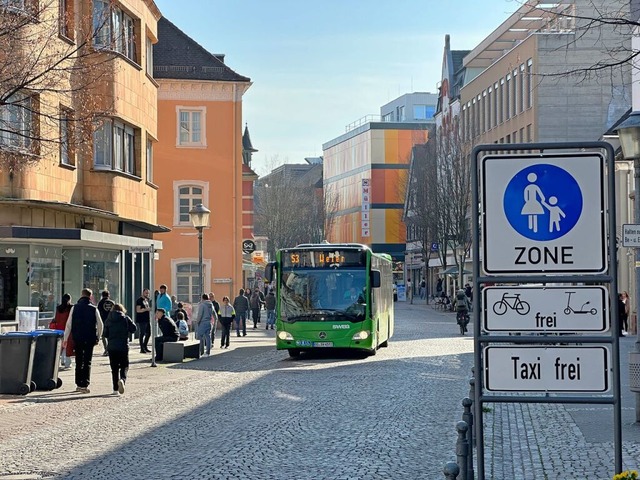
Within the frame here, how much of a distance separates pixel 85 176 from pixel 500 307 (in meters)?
27.9

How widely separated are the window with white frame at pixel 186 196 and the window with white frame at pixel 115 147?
17513 millimetres

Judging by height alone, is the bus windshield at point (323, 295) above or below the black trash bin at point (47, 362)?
above

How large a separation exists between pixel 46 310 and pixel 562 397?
25.9m

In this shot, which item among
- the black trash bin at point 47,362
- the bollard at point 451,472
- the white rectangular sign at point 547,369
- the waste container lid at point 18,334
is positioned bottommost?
the black trash bin at point 47,362

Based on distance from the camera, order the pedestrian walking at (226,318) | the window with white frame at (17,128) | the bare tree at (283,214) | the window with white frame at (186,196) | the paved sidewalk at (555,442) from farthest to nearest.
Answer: the bare tree at (283,214)
the window with white frame at (186,196)
the pedestrian walking at (226,318)
the window with white frame at (17,128)
the paved sidewalk at (555,442)

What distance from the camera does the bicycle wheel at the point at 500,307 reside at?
8070mm

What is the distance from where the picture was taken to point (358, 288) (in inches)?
1277

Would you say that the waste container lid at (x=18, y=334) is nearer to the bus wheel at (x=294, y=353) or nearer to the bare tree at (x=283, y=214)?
the bus wheel at (x=294, y=353)

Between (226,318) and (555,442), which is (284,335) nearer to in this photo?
(226,318)

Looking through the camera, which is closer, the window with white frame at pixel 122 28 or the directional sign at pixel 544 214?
the directional sign at pixel 544 214

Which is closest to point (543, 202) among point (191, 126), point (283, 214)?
point (191, 126)

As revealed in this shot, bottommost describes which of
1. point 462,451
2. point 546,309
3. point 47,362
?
point 47,362

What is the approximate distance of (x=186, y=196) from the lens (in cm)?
5747

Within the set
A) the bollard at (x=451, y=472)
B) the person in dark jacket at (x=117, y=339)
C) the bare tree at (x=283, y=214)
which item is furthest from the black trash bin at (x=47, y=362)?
the bare tree at (x=283, y=214)
